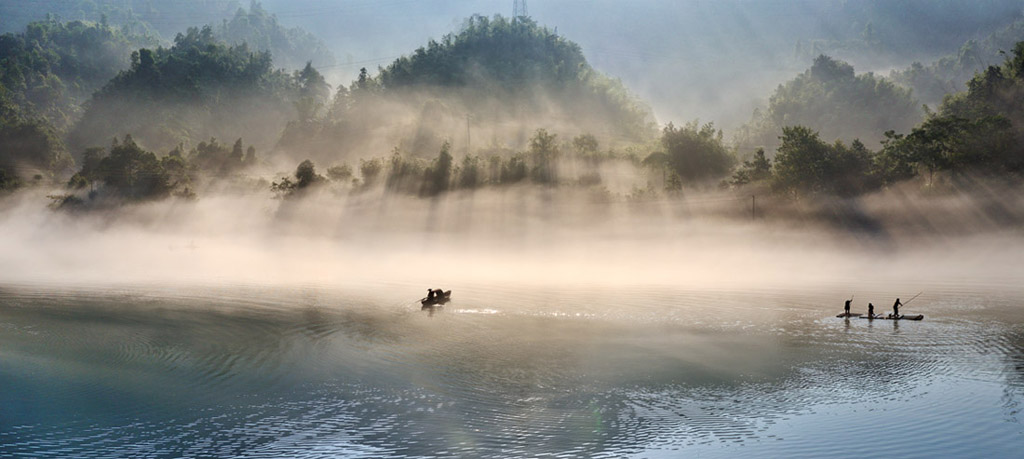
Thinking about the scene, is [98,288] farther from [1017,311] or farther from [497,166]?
[497,166]

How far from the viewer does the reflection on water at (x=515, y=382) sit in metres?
22.0

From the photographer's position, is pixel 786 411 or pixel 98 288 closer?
pixel 786 411

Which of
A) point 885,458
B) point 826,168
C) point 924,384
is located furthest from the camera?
point 826,168

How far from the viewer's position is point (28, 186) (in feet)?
436

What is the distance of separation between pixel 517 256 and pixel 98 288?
49.9 m

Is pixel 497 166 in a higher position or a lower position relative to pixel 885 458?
higher

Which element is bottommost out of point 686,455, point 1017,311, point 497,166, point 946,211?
point 686,455

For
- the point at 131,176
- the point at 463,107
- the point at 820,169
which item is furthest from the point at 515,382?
the point at 463,107

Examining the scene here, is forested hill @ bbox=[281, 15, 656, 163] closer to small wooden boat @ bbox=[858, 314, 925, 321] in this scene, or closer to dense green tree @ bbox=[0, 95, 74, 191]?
dense green tree @ bbox=[0, 95, 74, 191]

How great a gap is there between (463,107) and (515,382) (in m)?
164

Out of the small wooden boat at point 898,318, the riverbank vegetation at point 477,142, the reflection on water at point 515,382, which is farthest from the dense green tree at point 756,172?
the small wooden boat at point 898,318

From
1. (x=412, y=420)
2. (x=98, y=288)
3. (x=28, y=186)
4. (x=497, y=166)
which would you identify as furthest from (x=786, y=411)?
(x=28, y=186)

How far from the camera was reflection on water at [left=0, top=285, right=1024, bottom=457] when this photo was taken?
21969 millimetres

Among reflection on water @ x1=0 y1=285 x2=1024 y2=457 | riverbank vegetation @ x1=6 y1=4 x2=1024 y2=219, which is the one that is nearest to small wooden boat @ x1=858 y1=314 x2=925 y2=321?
reflection on water @ x1=0 y1=285 x2=1024 y2=457
